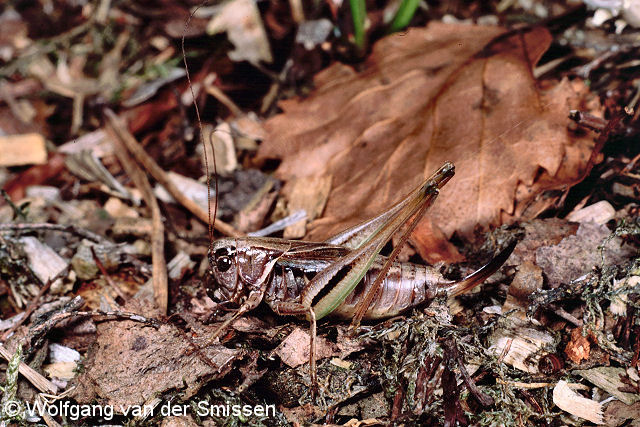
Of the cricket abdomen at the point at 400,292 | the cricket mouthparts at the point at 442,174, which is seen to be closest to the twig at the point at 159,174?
the cricket abdomen at the point at 400,292

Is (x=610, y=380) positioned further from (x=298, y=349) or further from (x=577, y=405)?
(x=298, y=349)

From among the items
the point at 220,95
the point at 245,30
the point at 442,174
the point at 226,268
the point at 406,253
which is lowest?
the point at 406,253

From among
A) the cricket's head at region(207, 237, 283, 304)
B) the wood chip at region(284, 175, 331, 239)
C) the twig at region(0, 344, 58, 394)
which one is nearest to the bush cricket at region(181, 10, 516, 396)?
the cricket's head at region(207, 237, 283, 304)

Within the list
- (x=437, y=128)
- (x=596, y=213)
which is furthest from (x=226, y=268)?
(x=596, y=213)

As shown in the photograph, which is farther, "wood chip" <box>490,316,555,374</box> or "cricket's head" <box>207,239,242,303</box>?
"cricket's head" <box>207,239,242,303</box>

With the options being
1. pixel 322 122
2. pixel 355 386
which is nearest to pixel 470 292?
pixel 355 386

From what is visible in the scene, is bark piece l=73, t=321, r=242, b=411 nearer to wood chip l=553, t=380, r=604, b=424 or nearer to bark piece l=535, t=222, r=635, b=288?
wood chip l=553, t=380, r=604, b=424

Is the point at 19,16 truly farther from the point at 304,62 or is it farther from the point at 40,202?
the point at 304,62
